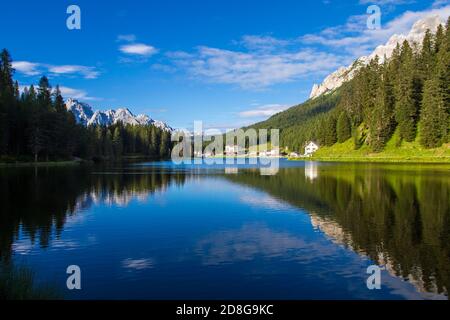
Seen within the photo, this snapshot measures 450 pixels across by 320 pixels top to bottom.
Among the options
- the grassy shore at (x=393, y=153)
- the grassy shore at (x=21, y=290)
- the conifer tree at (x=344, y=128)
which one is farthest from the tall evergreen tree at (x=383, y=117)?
the grassy shore at (x=21, y=290)

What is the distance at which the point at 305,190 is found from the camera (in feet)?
182

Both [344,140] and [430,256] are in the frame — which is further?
[344,140]

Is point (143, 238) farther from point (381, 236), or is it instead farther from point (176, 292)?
point (381, 236)

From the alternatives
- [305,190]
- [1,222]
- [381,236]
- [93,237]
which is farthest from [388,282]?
[305,190]

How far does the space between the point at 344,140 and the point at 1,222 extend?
15445 centimetres

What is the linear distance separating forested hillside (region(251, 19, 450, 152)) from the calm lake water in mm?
75209

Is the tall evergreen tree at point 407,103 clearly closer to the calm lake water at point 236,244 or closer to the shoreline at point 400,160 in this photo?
the shoreline at point 400,160

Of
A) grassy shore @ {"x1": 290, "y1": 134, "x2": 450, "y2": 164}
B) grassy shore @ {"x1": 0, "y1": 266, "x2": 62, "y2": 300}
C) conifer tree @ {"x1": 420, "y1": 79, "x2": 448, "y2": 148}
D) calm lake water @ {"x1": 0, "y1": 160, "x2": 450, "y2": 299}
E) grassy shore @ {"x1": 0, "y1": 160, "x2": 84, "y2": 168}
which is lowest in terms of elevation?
calm lake water @ {"x1": 0, "y1": 160, "x2": 450, "y2": 299}

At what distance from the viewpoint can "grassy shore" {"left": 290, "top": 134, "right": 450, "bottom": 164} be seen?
357ft

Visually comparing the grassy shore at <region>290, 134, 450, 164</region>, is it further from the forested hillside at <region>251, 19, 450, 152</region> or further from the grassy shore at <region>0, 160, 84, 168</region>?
the grassy shore at <region>0, 160, 84, 168</region>

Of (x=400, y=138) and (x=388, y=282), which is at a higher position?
(x=400, y=138)

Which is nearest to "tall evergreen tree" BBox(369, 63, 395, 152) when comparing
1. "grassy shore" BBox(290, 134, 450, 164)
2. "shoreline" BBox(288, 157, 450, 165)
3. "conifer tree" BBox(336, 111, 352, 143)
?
"grassy shore" BBox(290, 134, 450, 164)

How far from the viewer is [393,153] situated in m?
127
